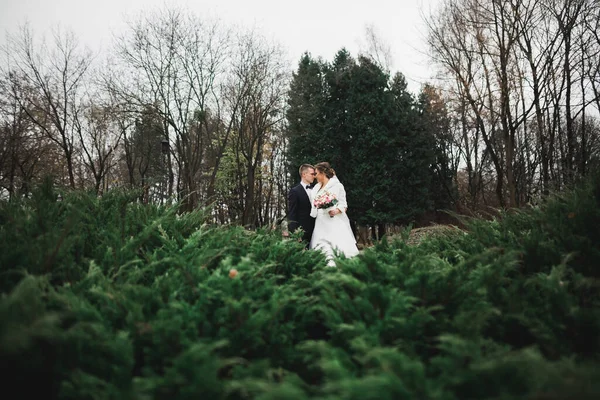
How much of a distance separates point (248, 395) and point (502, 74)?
14115mm

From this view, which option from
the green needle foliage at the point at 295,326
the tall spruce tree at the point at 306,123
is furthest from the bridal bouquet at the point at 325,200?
the tall spruce tree at the point at 306,123

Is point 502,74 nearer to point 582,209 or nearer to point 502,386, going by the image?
point 582,209

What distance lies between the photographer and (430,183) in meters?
29.7

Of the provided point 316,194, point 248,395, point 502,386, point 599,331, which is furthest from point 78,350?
point 316,194

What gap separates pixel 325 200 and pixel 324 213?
0.40 meters

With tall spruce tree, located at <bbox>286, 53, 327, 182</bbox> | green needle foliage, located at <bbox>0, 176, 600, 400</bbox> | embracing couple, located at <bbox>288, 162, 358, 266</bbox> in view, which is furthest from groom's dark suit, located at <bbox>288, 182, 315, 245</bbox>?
tall spruce tree, located at <bbox>286, 53, 327, 182</bbox>

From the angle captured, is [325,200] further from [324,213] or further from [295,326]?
[295,326]

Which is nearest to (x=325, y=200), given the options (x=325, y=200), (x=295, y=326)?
(x=325, y=200)

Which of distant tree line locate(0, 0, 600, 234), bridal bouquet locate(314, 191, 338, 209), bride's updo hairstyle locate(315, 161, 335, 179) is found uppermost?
distant tree line locate(0, 0, 600, 234)

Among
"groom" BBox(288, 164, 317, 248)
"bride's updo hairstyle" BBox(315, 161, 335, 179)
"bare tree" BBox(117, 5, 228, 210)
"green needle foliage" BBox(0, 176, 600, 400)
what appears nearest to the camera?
"green needle foliage" BBox(0, 176, 600, 400)

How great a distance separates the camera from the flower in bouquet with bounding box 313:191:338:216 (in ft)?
22.3

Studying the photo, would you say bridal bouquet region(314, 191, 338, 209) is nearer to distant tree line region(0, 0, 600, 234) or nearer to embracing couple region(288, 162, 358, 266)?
embracing couple region(288, 162, 358, 266)

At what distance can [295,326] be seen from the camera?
68.1 inches

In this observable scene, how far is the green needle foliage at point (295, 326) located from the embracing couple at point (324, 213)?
4315 millimetres
